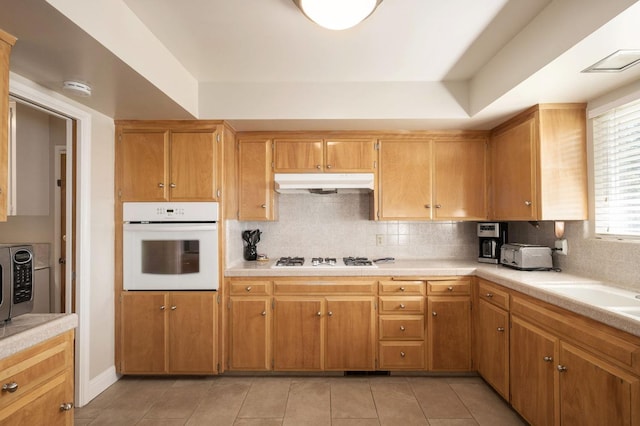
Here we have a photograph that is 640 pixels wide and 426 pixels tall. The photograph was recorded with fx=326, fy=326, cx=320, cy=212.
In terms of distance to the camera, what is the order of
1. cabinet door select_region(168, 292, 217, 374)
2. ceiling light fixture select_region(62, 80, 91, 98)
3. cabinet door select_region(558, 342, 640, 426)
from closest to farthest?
cabinet door select_region(558, 342, 640, 426)
ceiling light fixture select_region(62, 80, 91, 98)
cabinet door select_region(168, 292, 217, 374)

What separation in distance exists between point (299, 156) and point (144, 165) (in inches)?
52.3

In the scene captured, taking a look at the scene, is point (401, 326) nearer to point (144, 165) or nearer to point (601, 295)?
point (601, 295)

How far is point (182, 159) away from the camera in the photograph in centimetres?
275

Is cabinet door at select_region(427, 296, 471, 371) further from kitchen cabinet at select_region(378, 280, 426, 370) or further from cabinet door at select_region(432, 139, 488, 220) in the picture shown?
cabinet door at select_region(432, 139, 488, 220)

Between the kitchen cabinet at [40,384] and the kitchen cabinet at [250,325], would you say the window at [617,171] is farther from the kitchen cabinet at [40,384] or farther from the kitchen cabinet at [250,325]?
the kitchen cabinet at [40,384]

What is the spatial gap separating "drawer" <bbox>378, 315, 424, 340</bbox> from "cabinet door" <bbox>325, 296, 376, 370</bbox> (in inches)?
3.4

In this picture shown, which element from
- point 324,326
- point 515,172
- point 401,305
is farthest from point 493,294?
point 324,326

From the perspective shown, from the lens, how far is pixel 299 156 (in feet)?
10.0

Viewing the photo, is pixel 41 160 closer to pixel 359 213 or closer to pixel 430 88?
pixel 359 213

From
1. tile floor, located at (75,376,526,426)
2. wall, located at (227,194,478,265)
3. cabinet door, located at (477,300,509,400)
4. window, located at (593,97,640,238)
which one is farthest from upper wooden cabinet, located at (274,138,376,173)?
tile floor, located at (75,376,526,426)

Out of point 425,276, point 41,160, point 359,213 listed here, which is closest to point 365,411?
Answer: point 425,276

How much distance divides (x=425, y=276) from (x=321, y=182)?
1.21m

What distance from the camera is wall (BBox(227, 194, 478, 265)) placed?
3424 millimetres

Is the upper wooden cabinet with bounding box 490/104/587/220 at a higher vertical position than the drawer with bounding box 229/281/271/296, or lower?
higher
